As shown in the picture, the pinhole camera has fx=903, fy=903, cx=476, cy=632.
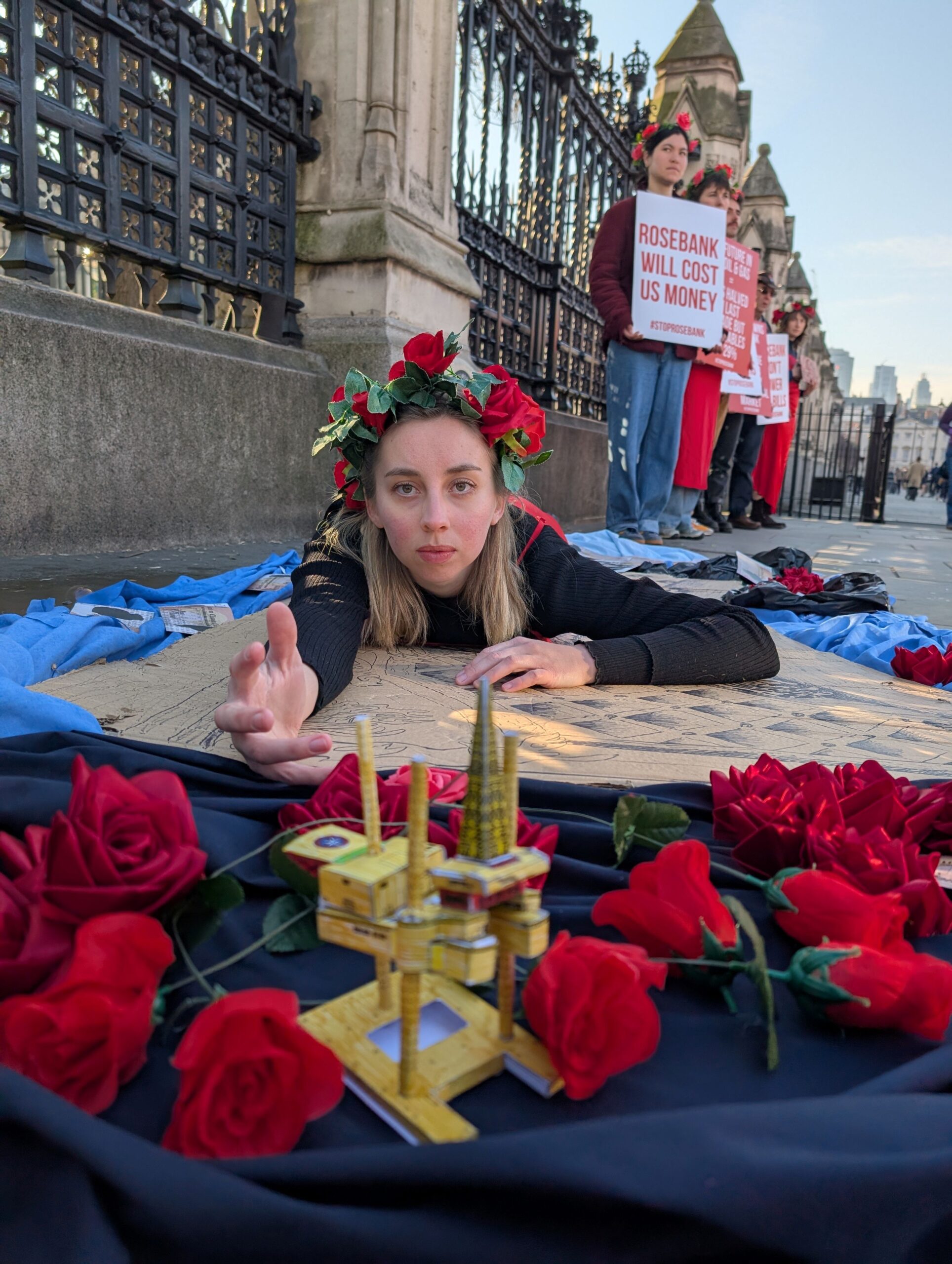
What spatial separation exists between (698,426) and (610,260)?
1582mm

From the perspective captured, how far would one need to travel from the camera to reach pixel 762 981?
92 cm

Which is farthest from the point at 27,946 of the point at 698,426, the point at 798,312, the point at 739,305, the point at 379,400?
the point at 798,312

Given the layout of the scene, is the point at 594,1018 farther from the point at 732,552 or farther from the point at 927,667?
the point at 732,552

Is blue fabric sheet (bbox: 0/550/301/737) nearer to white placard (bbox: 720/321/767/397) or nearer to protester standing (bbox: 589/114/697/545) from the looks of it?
protester standing (bbox: 589/114/697/545)

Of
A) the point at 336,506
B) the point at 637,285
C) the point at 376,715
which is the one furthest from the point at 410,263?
the point at 376,715

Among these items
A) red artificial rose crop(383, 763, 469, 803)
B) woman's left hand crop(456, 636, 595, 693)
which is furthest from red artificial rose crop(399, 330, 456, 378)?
red artificial rose crop(383, 763, 469, 803)

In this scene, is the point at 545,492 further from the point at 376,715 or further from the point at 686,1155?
the point at 686,1155

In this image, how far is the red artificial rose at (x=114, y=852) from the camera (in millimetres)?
927

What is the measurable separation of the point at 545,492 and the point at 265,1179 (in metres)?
8.25

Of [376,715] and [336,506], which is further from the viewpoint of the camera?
[336,506]

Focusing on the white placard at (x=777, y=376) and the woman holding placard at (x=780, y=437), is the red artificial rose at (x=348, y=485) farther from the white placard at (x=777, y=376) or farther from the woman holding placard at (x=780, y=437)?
the woman holding placard at (x=780, y=437)

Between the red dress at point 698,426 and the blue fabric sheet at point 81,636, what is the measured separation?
14.6 ft

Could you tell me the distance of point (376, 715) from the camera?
217cm

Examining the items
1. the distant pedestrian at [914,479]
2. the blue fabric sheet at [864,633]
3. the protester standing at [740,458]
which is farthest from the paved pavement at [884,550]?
the distant pedestrian at [914,479]
